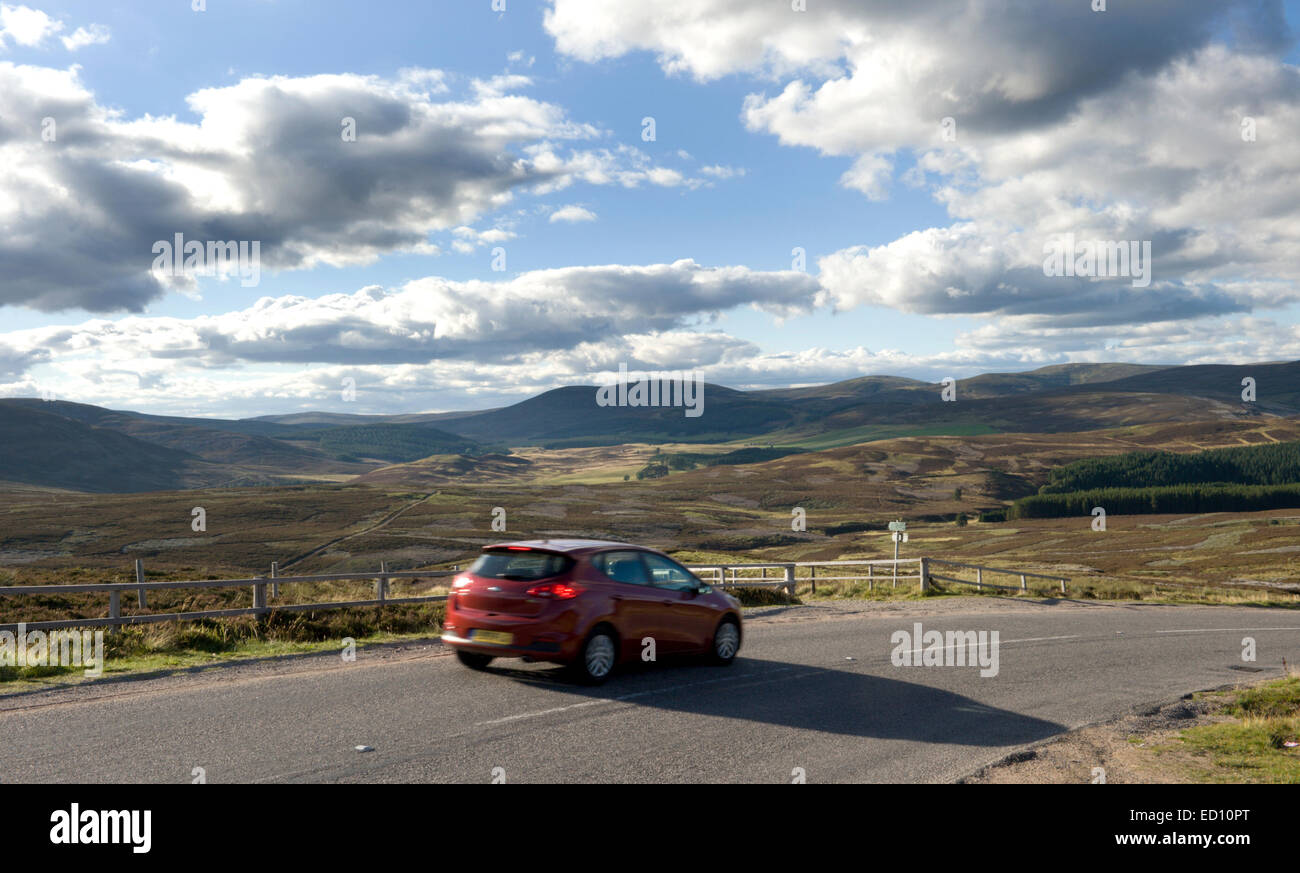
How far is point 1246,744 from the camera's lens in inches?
359

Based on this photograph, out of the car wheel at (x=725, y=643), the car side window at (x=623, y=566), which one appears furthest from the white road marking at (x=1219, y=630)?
the car side window at (x=623, y=566)

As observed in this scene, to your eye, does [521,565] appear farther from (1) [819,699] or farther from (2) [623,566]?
(1) [819,699]

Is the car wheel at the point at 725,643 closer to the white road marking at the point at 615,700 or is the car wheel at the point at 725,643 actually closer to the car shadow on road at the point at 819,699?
the car shadow on road at the point at 819,699

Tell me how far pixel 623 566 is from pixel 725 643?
2385mm

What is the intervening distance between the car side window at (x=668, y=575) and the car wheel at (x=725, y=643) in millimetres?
860

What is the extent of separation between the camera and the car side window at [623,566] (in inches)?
435

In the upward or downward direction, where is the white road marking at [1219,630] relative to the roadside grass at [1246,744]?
downward

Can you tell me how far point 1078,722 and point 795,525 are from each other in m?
107

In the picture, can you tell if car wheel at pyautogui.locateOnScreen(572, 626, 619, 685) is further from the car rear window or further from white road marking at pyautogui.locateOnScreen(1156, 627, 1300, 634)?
white road marking at pyautogui.locateOnScreen(1156, 627, 1300, 634)

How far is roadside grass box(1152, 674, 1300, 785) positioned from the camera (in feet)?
26.2

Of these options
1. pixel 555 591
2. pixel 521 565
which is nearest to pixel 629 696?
pixel 555 591

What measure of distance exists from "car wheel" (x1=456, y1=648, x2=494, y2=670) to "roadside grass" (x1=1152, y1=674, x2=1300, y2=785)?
765 cm

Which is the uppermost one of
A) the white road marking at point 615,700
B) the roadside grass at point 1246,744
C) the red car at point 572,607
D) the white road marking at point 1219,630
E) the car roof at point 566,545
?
the car roof at point 566,545
